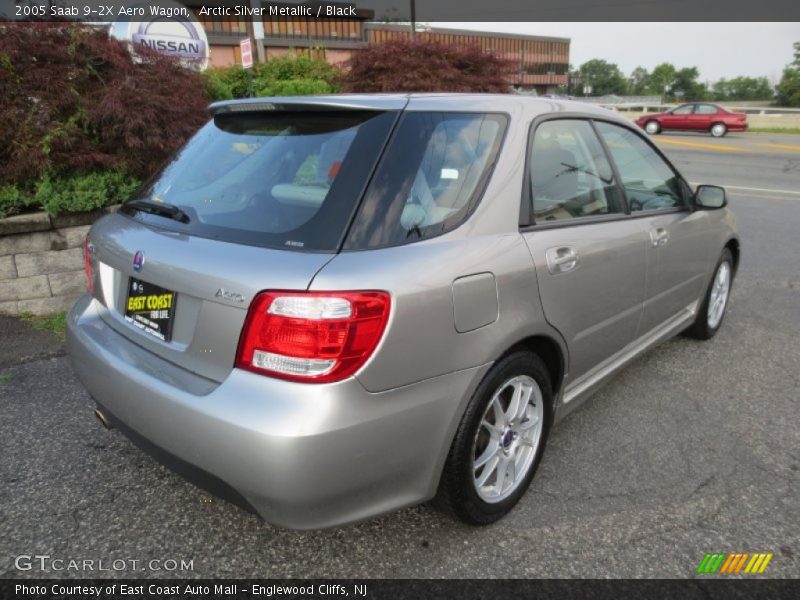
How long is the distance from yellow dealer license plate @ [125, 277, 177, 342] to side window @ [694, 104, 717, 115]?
31.2m

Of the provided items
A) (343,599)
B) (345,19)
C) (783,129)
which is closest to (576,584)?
(343,599)

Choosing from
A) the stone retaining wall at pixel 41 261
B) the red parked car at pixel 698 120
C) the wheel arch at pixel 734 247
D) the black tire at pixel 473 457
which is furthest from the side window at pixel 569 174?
the red parked car at pixel 698 120

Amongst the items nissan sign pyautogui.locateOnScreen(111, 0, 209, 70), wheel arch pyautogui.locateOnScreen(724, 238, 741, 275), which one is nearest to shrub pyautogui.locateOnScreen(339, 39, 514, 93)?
nissan sign pyautogui.locateOnScreen(111, 0, 209, 70)

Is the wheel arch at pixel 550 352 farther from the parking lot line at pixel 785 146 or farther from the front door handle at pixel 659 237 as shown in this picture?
the parking lot line at pixel 785 146

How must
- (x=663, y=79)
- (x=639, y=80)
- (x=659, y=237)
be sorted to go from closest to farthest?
(x=659, y=237) < (x=663, y=79) < (x=639, y=80)

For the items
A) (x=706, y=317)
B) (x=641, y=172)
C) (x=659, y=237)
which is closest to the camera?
(x=659, y=237)

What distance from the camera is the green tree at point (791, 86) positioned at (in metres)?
56.9

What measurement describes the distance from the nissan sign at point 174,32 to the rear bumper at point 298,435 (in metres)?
6.35

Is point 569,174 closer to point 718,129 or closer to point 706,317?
point 706,317

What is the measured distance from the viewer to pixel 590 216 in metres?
2.92

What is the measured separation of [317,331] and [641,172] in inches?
99.4

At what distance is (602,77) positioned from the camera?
122688mm

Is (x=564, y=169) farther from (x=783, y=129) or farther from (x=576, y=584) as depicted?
(x=783, y=129)

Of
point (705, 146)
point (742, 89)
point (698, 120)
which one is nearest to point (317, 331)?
point (705, 146)
